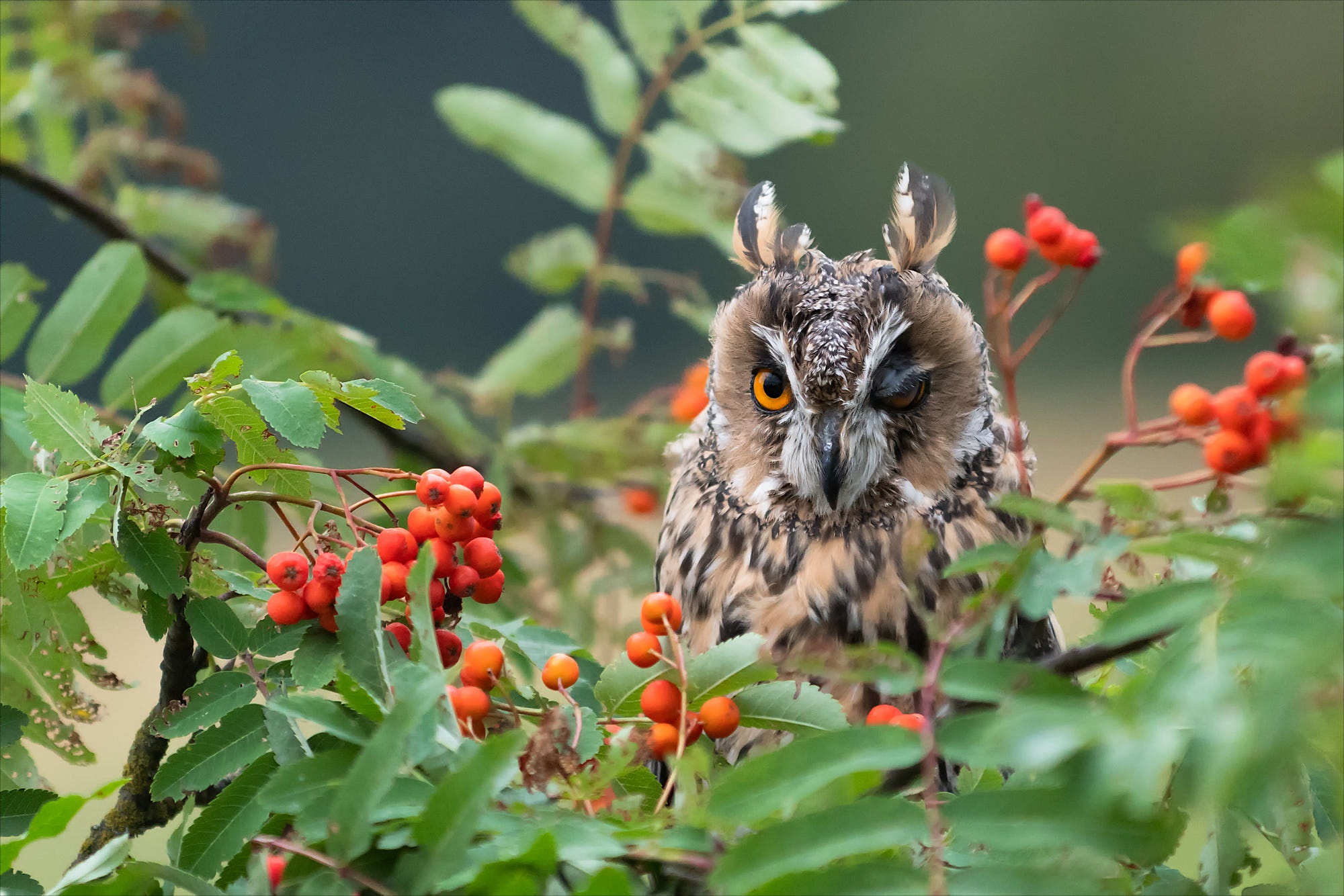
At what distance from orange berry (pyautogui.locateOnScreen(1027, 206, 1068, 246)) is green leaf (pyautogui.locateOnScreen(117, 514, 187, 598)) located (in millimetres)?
554

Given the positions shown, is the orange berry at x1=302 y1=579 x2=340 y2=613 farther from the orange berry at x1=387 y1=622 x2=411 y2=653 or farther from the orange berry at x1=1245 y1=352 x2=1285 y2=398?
the orange berry at x1=1245 y1=352 x2=1285 y2=398

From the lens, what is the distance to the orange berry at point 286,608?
1.78 ft

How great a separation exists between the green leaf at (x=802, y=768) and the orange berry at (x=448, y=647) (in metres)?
0.20

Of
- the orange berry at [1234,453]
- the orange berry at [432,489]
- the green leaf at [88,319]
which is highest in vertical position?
the green leaf at [88,319]

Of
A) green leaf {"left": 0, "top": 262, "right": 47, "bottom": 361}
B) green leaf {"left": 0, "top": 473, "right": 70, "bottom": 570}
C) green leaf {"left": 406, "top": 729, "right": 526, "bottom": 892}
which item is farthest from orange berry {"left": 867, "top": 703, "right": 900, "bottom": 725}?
green leaf {"left": 0, "top": 262, "right": 47, "bottom": 361}

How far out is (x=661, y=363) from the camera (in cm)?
422

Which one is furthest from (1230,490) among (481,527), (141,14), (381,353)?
(141,14)

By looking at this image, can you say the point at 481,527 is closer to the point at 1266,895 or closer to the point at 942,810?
the point at 942,810

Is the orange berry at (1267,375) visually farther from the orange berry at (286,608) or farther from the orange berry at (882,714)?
the orange berry at (286,608)

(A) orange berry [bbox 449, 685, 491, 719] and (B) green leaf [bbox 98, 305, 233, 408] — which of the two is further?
(B) green leaf [bbox 98, 305, 233, 408]

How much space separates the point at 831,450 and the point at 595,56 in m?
0.62

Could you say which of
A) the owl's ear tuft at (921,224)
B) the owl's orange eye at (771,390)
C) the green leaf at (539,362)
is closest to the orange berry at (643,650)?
the owl's orange eye at (771,390)

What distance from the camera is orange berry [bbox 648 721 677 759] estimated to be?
0.55 metres

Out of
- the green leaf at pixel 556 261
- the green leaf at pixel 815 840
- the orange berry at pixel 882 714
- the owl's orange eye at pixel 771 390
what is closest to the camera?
the green leaf at pixel 815 840
